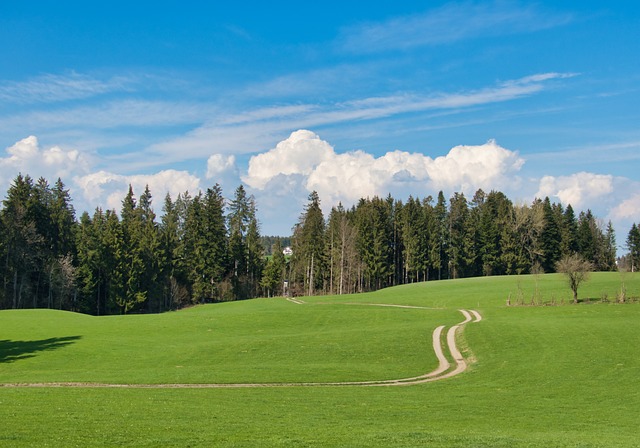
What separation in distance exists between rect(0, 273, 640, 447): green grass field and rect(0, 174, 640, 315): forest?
26.2 metres

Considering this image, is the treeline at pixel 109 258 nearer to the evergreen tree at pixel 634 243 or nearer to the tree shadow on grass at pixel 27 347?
the tree shadow on grass at pixel 27 347

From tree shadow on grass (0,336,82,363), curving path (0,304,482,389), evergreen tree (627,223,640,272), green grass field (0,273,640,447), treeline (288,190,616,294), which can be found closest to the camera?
green grass field (0,273,640,447)

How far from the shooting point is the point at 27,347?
38.3 m

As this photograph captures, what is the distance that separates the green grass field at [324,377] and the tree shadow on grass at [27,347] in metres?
0.17

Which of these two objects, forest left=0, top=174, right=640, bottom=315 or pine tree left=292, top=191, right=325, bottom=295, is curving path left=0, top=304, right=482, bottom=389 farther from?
pine tree left=292, top=191, right=325, bottom=295

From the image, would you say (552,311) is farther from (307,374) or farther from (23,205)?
(23,205)

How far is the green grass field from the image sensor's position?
50.5 feet

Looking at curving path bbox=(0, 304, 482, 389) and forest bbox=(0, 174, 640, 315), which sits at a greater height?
forest bbox=(0, 174, 640, 315)

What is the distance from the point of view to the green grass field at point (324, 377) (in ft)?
50.5

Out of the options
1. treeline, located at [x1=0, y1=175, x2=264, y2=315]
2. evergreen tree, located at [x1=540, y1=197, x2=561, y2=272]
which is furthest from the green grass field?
evergreen tree, located at [x1=540, y1=197, x2=561, y2=272]

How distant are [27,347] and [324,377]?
23400 millimetres

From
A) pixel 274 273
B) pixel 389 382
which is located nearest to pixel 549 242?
pixel 274 273

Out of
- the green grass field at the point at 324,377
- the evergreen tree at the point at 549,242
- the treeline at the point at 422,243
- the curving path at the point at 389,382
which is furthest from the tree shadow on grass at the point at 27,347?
the evergreen tree at the point at 549,242

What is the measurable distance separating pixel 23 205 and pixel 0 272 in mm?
11277
